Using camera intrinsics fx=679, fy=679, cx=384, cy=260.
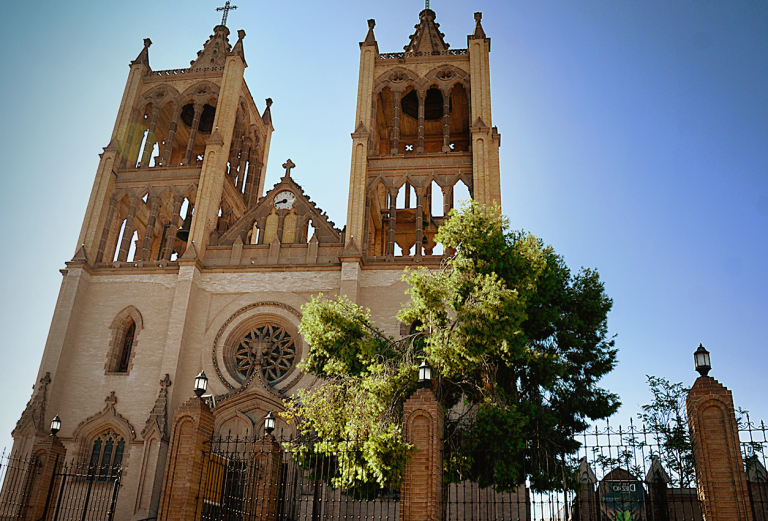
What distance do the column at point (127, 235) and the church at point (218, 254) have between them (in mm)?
66

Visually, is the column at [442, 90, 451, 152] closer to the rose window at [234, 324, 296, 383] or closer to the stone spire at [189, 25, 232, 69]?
the rose window at [234, 324, 296, 383]

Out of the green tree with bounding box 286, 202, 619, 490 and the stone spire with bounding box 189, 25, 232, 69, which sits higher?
the stone spire with bounding box 189, 25, 232, 69

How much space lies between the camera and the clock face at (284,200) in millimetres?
28594

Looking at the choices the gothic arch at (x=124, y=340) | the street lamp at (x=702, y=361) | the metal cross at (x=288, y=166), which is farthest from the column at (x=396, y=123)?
the street lamp at (x=702, y=361)

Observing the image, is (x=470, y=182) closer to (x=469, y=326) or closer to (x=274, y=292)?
(x=274, y=292)

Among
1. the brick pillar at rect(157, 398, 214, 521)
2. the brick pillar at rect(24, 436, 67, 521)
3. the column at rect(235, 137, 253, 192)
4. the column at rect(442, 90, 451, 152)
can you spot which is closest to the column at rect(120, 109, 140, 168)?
the column at rect(235, 137, 253, 192)

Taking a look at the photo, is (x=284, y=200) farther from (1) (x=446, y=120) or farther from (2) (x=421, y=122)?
(1) (x=446, y=120)

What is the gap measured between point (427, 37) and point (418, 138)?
270 inches

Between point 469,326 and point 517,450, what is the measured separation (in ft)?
9.31

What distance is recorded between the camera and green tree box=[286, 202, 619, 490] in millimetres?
14812

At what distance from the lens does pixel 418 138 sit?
29.9 metres

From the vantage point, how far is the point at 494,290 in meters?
14.8

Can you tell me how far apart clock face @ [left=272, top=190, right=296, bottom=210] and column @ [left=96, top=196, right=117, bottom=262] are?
705 cm

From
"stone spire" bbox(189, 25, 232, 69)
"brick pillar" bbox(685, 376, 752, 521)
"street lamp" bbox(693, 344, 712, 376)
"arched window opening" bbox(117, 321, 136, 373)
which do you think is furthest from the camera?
"stone spire" bbox(189, 25, 232, 69)
